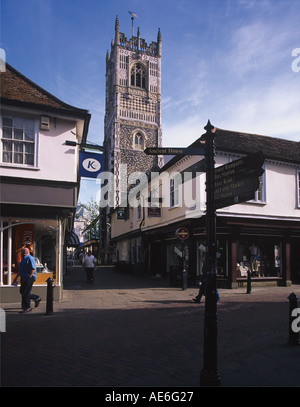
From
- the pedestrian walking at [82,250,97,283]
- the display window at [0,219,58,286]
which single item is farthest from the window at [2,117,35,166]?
the pedestrian walking at [82,250,97,283]

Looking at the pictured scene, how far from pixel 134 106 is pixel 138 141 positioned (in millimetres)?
6175

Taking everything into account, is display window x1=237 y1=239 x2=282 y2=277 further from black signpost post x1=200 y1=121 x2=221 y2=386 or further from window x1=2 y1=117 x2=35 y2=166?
black signpost post x1=200 y1=121 x2=221 y2=386

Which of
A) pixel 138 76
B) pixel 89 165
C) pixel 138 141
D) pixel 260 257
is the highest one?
pixel 138 76

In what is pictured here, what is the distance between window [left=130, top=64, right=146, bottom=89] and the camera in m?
59.8

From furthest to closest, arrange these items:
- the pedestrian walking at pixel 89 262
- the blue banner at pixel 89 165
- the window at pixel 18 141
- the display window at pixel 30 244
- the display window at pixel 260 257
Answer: the display window at pixel 260 257, the pedestrian walking at pixel 89 262, the blue banner at pixel 89 165, the window at pixel 18 141, the display window at pixel 30 244

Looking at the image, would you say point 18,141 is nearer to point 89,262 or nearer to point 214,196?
point 89,262

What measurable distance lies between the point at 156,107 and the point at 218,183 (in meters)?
56.1

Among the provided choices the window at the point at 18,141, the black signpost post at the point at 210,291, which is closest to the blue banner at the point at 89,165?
the window at the point at 18,141

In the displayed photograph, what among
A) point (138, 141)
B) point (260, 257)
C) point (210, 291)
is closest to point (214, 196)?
point (210, 291)

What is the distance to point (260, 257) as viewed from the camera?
1792cm

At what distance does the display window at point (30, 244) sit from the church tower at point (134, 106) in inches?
1490

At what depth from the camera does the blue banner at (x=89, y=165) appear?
39.1 feet

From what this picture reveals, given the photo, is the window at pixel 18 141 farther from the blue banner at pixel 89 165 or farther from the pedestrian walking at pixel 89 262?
the pedestrian walking at pixel 89 262
